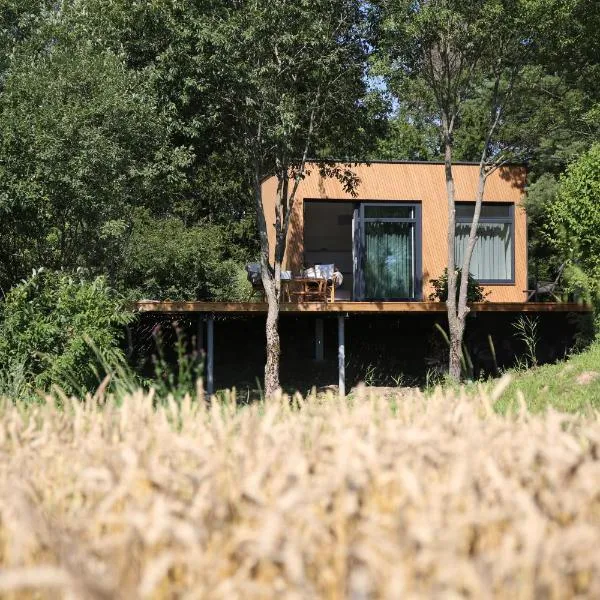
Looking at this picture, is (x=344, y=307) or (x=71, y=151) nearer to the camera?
(x=71, y=151)

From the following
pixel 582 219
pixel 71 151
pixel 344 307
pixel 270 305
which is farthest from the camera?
pixel 344 307

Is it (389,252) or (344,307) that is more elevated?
(389,252)

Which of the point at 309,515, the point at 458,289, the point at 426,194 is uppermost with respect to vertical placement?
the point at 426,194

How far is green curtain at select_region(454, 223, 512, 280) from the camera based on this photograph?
69.7ft

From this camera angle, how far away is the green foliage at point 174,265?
74.8 ft

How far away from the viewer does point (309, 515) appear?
1973 millimetres

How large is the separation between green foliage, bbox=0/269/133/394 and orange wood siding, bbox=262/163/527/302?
8.76 meters

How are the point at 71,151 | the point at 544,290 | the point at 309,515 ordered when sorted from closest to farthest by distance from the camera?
the point at 309,515
the point at 71,151
the point at 544,290

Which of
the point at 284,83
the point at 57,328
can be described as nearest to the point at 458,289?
the point at 284,83

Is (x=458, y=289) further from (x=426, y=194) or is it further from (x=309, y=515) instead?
(x=309, y=515)

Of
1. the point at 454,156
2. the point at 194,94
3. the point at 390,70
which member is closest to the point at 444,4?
the point at 390,70

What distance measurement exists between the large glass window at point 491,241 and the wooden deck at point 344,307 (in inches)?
77.1

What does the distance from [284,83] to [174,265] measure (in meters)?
8.43

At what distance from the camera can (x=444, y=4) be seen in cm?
1587
